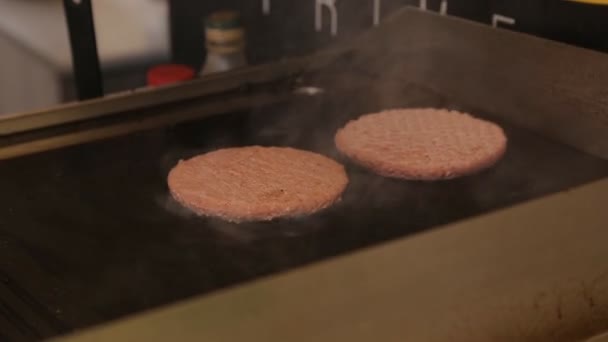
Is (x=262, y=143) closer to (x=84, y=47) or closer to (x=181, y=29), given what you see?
(x=84, y=47)

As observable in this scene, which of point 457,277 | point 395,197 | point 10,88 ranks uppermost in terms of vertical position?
point 457,277

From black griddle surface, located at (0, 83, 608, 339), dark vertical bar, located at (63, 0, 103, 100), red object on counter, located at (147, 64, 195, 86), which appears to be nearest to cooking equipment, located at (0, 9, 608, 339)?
black griddle surface, located at (0, 83, 608, 339)

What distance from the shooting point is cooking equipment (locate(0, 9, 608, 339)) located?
2.78 feet

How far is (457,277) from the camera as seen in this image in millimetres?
663

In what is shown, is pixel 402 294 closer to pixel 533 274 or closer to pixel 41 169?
pixel 533 274

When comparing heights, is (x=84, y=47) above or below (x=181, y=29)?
above

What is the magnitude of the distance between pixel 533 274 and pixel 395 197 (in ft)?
1.14

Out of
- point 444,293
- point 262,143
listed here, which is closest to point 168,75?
point 262,143

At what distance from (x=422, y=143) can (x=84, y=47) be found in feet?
1.81

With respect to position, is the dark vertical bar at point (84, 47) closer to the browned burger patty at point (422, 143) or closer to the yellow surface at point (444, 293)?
the browned burger patty at point (422, 143)

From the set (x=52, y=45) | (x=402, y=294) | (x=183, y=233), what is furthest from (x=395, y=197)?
(x=52, y=45)

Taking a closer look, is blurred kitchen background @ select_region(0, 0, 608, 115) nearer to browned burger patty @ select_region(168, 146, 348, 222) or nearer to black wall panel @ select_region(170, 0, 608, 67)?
black wall panel @ select_region(170, 0, 608, 67)

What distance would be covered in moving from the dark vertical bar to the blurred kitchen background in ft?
1.69

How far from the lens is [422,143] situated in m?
1.13
